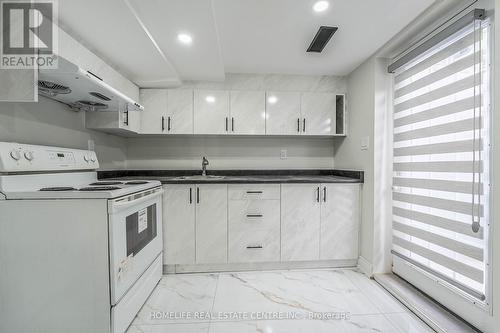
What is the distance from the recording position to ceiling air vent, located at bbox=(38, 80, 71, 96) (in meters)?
1.37

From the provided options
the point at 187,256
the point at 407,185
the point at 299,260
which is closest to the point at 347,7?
the point at 407,185

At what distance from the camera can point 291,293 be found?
186 centimetres

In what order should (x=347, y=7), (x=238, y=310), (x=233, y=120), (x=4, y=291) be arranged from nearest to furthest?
(x=4, y=291)
(x=347, y=7)
(x=238, y=310)
(x=233, y=120)

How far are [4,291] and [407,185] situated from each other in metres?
2.87

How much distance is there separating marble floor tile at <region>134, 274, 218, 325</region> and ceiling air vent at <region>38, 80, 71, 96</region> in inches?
65.1

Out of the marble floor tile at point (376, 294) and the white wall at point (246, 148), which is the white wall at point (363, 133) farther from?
the white wall at point (246, 148)

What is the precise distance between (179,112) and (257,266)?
188 cm

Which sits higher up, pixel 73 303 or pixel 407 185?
pixel 407 185

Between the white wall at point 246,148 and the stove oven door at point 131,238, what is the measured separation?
0.94 m

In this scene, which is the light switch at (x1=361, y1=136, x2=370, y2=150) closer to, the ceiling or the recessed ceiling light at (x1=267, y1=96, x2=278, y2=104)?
the ceiling

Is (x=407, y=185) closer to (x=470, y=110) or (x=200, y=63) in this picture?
(x=470, y=110)

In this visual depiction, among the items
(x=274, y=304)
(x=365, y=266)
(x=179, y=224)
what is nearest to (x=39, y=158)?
(x=179, y=224)

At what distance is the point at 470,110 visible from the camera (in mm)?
1379

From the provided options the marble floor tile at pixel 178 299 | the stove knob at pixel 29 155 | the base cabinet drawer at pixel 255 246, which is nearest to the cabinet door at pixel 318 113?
the base cabinet drawer at pixel 255 246
